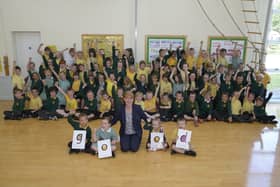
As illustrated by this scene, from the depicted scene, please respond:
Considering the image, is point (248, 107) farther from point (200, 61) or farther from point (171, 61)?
point (171, 61)

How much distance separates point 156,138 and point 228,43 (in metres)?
4.36

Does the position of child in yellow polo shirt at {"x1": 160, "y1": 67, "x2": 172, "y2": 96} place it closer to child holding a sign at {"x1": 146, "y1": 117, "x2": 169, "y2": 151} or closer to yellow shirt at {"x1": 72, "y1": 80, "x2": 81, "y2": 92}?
yellow shirt at {"x1": 72, "y1": 80, "x2": 81, "y2": 92}

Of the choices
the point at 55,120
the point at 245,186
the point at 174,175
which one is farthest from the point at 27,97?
the point at 245,186

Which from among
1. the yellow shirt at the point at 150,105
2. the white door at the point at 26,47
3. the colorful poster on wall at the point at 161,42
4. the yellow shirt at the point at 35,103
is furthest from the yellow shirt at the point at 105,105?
the white door at the point at 26,47

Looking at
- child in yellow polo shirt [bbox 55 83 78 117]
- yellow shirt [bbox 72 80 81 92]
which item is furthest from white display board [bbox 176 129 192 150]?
yellow shirt [bbox 72 80 81 92]

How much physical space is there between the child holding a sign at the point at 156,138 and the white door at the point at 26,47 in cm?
450

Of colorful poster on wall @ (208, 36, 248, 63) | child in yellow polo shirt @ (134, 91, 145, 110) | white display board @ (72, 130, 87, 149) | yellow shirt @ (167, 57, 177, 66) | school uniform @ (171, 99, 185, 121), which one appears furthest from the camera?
colorful poster on wall @ (208, 36, 248, 63)

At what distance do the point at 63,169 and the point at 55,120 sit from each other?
2.19 m

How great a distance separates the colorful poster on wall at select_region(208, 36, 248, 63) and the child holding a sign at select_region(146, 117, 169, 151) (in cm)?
380

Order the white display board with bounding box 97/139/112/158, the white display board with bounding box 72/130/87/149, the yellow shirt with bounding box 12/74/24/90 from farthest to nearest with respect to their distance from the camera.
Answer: the yellow shirt with bounding box 12/74/24/90
the white display board with bounding box 72/130/87/149
the white display board with bounding box 97/139/112/158

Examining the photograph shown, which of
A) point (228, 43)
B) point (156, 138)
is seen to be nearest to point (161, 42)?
point (228, 43)

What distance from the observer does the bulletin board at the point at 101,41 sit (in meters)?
7.67

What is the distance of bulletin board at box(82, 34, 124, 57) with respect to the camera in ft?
25.2

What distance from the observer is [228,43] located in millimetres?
7910
